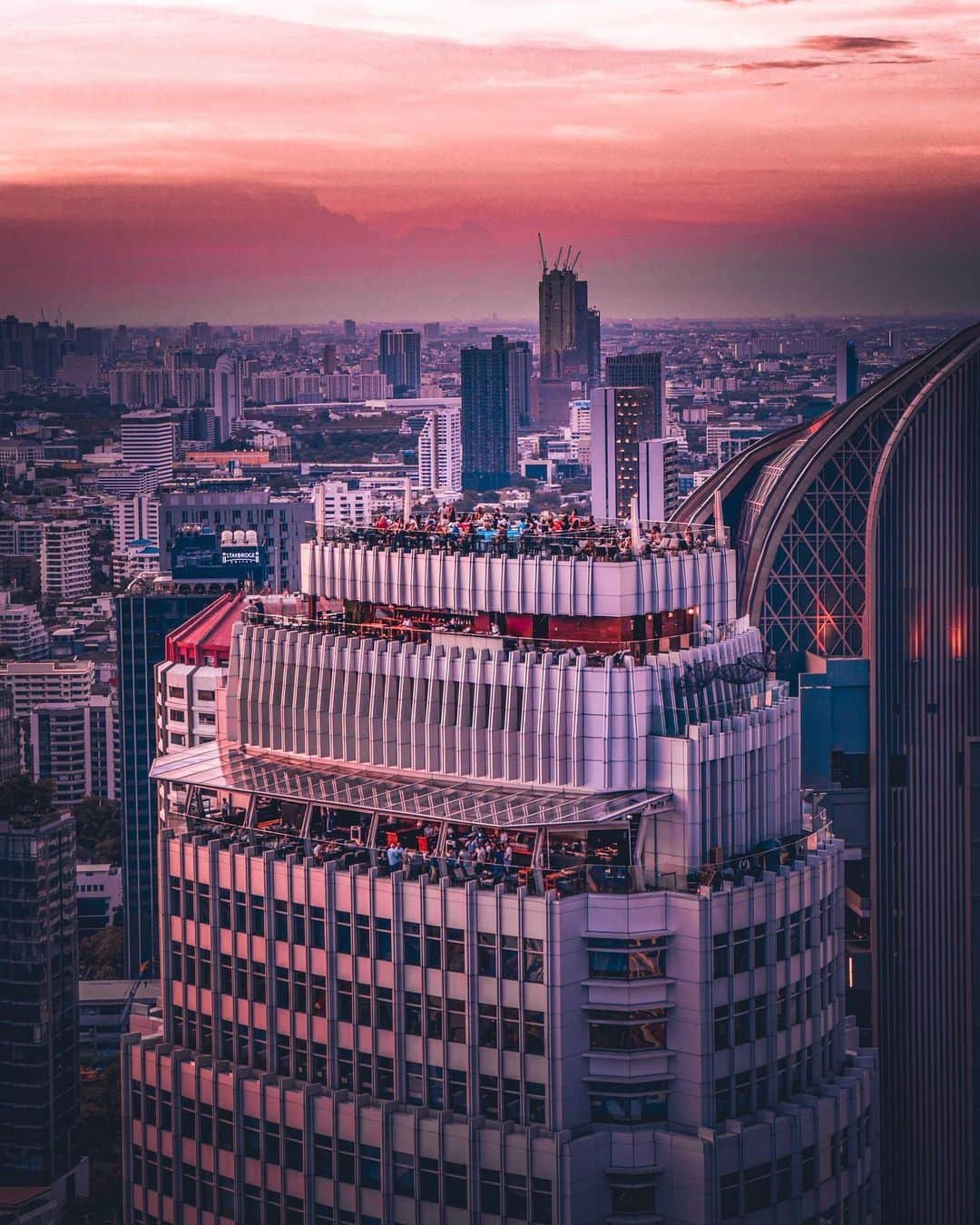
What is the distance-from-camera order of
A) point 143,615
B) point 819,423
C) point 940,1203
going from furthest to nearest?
point 143,615 → point 819,423 → point 940,1203

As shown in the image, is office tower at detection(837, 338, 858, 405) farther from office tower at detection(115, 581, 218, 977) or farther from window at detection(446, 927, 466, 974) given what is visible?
window at detection(446, 927, 466, 974)

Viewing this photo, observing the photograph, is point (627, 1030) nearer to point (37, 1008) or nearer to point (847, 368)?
point (37, 1008)

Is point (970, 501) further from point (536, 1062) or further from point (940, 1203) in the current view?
point (536, 1062)

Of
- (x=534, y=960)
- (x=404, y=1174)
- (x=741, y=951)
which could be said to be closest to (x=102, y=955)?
(x=404, y=1174)

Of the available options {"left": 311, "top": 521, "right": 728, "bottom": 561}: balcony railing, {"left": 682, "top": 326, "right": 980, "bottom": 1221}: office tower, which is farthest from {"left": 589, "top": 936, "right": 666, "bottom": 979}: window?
{"left": 682, "top": 326, "right": 980, "bottom": 1221}: office tower

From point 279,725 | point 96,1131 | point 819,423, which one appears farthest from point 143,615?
point 279,725

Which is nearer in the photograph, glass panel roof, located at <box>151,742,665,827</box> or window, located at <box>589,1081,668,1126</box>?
window, located at <box>589,1081,668,1126</box>

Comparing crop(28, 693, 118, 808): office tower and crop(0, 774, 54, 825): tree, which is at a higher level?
crop(0, 774, 54, 825): tree
